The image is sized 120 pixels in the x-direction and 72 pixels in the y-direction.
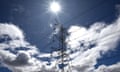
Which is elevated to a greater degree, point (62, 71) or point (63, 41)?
point (63, 41)

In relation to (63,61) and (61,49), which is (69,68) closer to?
(63,61)

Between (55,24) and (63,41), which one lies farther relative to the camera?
(63,41)

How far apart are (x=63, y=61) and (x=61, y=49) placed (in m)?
2.34

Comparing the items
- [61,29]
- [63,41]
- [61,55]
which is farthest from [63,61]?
[61,29]

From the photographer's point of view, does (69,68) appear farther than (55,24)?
Yes

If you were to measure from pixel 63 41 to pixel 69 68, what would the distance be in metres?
5.48

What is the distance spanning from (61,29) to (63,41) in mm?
2489

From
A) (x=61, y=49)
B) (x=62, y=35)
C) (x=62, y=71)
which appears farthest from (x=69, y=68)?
(x=62, y=35)

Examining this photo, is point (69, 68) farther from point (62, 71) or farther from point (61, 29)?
point (61, 29)

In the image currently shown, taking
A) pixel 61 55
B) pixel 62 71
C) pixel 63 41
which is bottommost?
pixel 62 71

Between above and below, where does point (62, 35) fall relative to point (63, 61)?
above

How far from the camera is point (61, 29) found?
30875 mm

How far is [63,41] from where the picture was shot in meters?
31.7

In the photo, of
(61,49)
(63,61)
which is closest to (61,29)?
(61,49)
